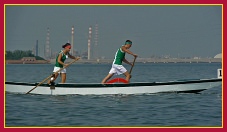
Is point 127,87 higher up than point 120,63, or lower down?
lower down

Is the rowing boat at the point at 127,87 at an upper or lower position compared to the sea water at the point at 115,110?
upper

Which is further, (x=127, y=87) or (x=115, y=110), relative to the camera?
(x=127, y=87)

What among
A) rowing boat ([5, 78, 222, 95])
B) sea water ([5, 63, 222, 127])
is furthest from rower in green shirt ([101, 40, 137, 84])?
sea water ([5, 63, 222, 127])

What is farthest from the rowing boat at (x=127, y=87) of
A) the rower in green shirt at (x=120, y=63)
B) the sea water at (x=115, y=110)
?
the rower in green shirt at (x=120, y=63)

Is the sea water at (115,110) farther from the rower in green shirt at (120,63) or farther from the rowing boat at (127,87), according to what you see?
the rower in green shirt at (120,63)

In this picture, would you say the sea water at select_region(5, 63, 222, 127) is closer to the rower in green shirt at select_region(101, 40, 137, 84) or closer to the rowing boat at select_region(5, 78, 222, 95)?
the rowing boat at select_region(5, 78, 222, 95)

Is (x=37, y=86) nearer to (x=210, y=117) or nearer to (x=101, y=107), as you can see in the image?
Result: (x=101, y=107)

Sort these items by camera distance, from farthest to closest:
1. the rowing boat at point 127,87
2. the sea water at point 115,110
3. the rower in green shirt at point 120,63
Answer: the rower in green shirt at point 120,63
the rowing boat at point 127,87
the sea water at point 115,110

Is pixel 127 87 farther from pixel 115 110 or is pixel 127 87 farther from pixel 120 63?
pixel 115 110

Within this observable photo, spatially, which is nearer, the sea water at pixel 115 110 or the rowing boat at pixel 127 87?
the sea water at pixel 115 110

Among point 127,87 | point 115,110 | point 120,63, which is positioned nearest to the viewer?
point 115,110

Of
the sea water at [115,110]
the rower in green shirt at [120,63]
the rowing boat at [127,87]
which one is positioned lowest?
the sea water at [115,110]

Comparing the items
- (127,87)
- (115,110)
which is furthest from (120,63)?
(115,110)

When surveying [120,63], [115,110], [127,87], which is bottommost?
[115,110]
